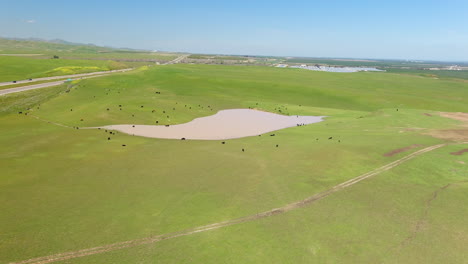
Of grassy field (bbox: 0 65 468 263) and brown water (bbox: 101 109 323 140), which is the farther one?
brown water (bbox: 101 109 323 140)

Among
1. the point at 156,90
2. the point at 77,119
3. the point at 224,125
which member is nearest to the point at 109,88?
the point at 156,90

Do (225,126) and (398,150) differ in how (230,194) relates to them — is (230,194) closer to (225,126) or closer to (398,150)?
(398,150)

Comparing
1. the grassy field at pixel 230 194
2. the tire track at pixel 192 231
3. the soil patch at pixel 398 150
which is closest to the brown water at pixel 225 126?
the grassy field at pixel 230 194

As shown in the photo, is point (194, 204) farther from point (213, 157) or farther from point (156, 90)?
point (156, 90)

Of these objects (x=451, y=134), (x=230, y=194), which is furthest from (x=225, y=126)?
(x=451, y=134)

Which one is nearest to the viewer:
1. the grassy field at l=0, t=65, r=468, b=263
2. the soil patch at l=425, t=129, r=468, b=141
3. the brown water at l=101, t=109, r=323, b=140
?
the grassy field at l=0, t=65, r=468, b=263

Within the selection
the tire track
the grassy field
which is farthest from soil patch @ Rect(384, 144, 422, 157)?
the tire track

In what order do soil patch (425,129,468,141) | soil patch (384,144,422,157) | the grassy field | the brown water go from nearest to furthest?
the grassy field < soil patch (384,144,422,157) < soil patch (425,129,468,141) < the brown water

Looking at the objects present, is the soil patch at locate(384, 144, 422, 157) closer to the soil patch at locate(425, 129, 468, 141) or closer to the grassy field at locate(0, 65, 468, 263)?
the grassy field at locate(0, 65, 468, 263)
